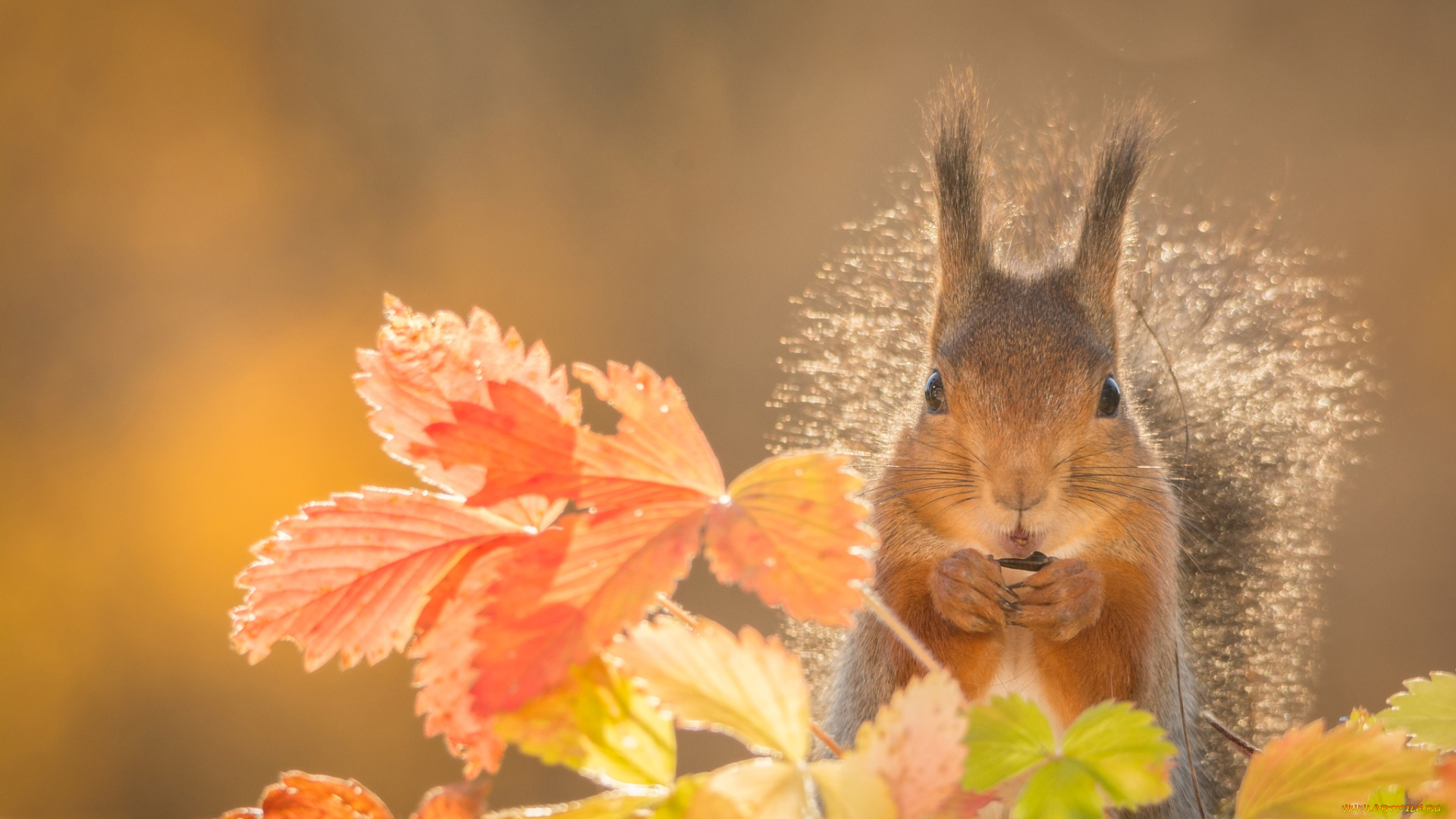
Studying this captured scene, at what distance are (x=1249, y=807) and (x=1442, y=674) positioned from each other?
0.20 feet

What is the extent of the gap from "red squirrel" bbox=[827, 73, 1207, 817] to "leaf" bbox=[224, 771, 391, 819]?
429 mm

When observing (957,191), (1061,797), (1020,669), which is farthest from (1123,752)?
(957,191)

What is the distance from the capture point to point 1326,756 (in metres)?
0.17

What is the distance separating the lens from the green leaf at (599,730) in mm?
138

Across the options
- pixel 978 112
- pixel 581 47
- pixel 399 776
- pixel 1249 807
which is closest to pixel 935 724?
pixel 1249 807

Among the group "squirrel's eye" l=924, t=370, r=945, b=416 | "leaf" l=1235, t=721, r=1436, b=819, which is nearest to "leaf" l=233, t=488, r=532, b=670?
"leaf" l=1235, t=721, r=1436, b=819

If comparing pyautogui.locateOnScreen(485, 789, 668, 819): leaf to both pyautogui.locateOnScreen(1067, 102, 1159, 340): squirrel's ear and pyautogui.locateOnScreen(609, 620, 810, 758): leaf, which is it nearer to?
pyautogui.locateOnScreen(609, 620, 810, 758): leaf

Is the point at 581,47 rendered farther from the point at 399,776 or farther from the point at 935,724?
the point at 935,724

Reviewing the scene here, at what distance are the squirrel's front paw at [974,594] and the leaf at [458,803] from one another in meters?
0.44

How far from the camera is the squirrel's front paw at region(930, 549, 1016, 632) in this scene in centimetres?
55

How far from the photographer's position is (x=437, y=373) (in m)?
0.18

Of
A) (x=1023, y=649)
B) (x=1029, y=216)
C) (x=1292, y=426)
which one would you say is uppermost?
(x=1029, y=216)

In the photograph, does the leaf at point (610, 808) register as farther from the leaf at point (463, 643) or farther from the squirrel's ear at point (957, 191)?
the squirrel's ear at point (957, 191)

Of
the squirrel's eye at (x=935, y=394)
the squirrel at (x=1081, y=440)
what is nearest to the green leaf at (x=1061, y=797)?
the squirrel at (x=1081, y=440)
